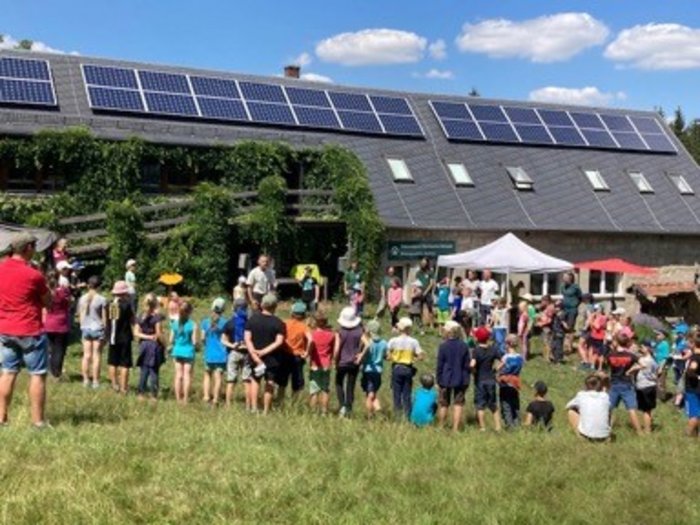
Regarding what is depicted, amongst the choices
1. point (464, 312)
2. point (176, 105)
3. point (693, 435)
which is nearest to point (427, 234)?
point (464, 312)

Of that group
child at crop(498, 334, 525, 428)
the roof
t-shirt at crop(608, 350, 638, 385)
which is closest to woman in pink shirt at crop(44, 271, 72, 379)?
child at crop(498, 334, 525, 428)

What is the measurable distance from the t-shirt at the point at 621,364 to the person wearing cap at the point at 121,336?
23.3 feet

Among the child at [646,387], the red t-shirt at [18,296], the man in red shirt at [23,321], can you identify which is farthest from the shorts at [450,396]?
the red t-shirt at [18,296]

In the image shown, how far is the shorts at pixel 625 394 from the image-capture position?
12.7 meters

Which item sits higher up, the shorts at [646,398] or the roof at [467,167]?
the roof at [467,167]

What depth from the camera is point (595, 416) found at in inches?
413

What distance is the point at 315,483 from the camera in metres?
6.61

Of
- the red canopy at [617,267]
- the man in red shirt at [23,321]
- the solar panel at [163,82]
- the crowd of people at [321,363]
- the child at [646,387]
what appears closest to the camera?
the man in red shirt at [23,321]

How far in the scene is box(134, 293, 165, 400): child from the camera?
11422 millimetres

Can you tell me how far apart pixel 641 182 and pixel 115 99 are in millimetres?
19628

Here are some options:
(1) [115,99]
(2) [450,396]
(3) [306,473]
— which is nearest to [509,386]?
(2) [450,396]

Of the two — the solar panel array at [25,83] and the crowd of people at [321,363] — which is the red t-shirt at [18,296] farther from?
the solar panel array at [25,83]

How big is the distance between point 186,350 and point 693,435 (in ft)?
23.9

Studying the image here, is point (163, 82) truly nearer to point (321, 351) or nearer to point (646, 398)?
point (321, 351)
